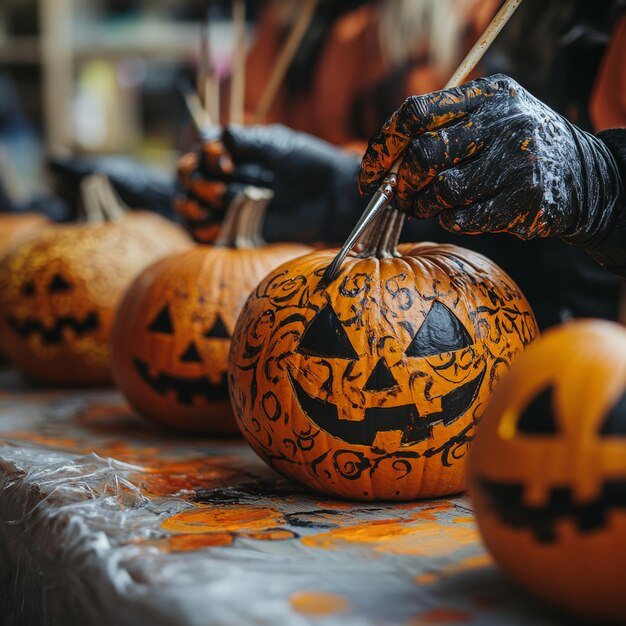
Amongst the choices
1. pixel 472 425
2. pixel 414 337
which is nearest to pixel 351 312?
pixel 414 337

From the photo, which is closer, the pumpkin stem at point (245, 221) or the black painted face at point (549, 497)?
the black painted face at point (549, 497)

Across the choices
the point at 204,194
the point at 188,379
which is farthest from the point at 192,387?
the point at 204,194

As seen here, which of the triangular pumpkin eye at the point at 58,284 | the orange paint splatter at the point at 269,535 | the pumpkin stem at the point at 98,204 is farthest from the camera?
the pumpkin stem at the point at 98,204

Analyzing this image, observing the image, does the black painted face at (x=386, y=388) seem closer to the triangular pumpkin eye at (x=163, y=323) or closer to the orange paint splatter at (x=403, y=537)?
the orange paint splatter at (x=403, y=537)

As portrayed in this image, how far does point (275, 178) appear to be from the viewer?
159 centimetres

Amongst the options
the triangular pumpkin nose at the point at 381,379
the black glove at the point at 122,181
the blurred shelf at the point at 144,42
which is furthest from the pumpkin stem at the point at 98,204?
the blurred shelf at the point at 144,42

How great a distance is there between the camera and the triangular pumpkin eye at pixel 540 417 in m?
0.59

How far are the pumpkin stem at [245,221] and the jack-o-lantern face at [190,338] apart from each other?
0.04 meters

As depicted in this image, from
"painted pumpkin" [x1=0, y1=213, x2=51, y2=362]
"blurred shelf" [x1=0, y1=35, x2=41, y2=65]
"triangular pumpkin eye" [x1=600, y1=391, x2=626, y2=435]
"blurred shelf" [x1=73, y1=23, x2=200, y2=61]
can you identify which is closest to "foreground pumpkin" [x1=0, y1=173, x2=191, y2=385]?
"painted pumpkin" [x1=0, y1=213, x2=51, y2=362]

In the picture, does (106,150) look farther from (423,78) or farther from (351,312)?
(351,312)

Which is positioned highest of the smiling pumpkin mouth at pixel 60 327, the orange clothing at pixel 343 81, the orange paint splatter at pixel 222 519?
the orange clothing at pixel 343 81

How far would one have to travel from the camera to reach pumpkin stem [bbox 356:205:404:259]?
967 mm

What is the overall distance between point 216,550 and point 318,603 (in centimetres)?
14

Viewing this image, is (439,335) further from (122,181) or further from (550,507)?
(122,181)
